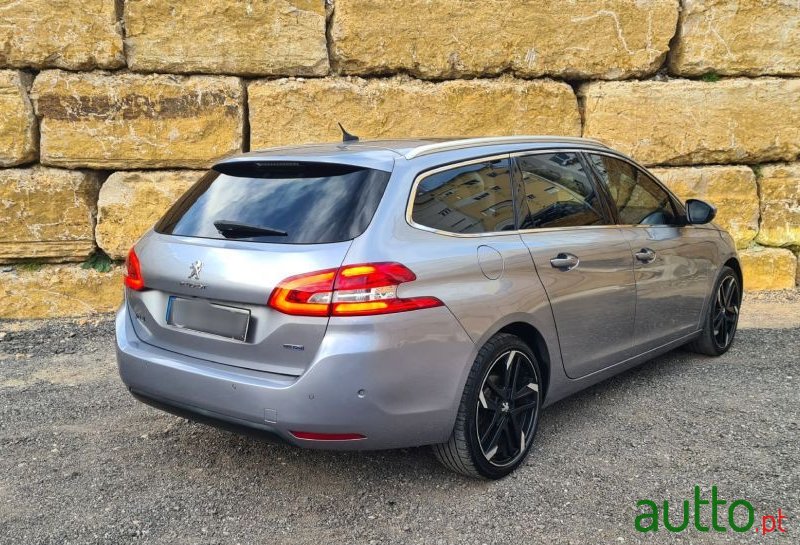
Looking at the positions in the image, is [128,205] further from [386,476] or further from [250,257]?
[386,476]

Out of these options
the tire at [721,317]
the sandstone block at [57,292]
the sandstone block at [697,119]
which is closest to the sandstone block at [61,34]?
the sandstone block at [57,292]

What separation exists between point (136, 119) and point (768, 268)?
21.2 feet

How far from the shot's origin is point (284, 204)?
313 centimetres

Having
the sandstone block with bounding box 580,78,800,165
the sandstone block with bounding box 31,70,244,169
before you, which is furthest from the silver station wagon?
the sandstone block with bounding box 580,78,800,165

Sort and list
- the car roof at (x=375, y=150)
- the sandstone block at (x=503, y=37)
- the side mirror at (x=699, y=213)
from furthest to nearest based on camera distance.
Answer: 1. the sandstone block at (x=503, y=37)
2. the side mirror at (x=699, y=213)
3. the car roof at (x=375, y=150)

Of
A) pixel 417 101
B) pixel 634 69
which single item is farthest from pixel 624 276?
pixel 634 69

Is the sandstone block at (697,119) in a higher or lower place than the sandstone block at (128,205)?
higher

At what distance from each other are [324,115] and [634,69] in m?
3.17

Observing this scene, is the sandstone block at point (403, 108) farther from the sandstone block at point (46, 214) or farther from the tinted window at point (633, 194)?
the tinted window at point (633, 194)

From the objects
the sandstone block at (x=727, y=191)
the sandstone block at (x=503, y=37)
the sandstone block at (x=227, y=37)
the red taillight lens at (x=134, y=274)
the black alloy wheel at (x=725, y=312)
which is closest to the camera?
the red taillight lens at (x=134, y=274)

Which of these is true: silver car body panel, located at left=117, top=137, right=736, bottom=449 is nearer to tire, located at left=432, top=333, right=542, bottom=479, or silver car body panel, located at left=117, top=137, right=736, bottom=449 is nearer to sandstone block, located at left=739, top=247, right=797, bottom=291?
tire, located at left=432, top=333, right=542, bottom=479

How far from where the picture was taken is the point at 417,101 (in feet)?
22.6

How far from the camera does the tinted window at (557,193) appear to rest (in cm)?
373

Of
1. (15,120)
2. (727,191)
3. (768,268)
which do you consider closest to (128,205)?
(15,120)
